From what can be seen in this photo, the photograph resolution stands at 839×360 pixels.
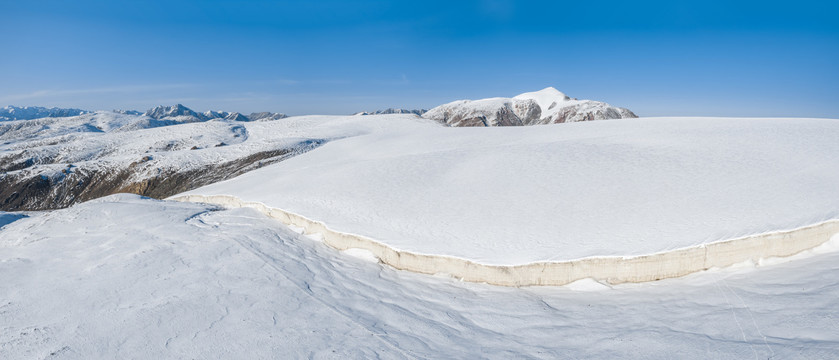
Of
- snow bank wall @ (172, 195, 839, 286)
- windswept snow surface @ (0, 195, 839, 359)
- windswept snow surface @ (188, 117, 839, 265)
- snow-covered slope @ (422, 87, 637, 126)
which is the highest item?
snow-covered slope @ (422, 87, 637, 126)

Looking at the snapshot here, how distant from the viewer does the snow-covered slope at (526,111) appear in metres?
149

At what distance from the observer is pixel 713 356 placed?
705cm

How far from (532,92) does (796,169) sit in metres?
189

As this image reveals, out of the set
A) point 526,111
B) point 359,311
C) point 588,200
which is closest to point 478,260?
point 359,311

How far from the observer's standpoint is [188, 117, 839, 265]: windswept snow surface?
1171 centimetres

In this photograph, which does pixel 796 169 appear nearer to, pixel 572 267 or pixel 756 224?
pixel 756 224

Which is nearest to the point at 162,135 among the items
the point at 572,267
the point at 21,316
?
the point at 21,316

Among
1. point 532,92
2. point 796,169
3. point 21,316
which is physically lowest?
point 21,316

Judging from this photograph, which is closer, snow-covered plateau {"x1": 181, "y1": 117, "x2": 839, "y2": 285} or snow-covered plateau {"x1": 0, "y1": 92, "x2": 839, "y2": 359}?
snow-covered plateau {"x1": 0, "y1": 92, "x2": 839, "y2": 359}

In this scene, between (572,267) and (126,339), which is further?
(572,267)

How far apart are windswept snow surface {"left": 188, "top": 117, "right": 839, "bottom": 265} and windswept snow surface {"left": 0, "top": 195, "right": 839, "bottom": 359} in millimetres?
1349

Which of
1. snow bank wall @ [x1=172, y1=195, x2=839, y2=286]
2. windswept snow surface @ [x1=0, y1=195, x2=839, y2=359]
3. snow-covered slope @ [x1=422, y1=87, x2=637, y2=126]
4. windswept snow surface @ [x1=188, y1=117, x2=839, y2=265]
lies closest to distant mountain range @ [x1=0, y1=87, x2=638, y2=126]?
snow-covered slope @ [x1=422, y1=87, x2=637, y2=126]

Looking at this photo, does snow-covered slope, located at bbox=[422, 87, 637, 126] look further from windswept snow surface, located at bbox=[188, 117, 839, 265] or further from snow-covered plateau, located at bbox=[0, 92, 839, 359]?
snow-covered plateau, located at bbox=[0, 92, 839, 359]

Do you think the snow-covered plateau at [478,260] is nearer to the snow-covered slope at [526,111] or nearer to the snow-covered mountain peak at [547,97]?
the snow-covered slope at [526,111]
